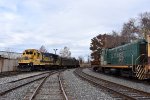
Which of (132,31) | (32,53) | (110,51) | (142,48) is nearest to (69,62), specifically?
(132,31)

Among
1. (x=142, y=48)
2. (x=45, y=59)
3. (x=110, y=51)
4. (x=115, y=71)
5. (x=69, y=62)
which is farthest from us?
(x=69, y=62)

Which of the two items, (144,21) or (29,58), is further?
(144,21)

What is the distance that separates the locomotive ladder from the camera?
1983 cm

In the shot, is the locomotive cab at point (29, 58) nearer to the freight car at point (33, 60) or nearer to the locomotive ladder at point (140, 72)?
the freight car at point (33, 60)

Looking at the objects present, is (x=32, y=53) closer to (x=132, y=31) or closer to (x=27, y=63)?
(x=27, y=63)

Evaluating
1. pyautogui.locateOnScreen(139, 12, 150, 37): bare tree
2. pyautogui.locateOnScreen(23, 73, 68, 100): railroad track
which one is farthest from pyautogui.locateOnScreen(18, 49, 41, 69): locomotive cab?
pyautogui.locateOnScreen(139, 12, 150, 37): bare tree

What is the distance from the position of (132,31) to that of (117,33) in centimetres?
1658

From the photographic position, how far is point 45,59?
4644 centimetres

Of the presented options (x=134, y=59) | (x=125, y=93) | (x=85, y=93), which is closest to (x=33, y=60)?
(x=134, y=59)

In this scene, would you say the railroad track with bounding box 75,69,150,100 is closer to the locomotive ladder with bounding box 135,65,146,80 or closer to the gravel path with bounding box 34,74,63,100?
the gravel path with bounding box 34,74,63,100

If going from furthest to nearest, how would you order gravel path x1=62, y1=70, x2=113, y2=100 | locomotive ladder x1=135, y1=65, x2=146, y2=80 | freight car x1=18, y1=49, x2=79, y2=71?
freight car x1=18, y1=49, x2=79, y2=71
locomotive ladder x1=135, y1=65, x2=146, y2=80
gravel path x1=62, y1=70, x2=113, y2=100

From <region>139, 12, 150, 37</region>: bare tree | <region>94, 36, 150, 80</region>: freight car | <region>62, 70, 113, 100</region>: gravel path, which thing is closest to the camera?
<region>62, 70, 113, 100</region>: gravel path

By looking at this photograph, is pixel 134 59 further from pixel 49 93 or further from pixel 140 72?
pixel 49 93

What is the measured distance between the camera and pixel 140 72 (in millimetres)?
20234
